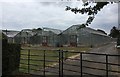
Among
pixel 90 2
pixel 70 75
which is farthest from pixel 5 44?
pixel 90 2

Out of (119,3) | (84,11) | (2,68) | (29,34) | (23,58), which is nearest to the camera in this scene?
(119,3)

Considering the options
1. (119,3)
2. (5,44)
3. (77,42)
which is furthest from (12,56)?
(77,42)

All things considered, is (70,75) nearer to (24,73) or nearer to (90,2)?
(24,73)

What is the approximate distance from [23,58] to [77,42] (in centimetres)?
428

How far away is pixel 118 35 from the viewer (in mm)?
6996

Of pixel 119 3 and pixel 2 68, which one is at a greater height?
pixel 119 3

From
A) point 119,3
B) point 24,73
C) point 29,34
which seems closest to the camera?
point 119,3

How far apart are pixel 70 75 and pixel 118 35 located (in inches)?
76.6

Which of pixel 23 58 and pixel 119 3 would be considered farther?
pixel 23 58

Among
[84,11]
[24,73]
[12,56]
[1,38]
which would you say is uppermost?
[84,11]

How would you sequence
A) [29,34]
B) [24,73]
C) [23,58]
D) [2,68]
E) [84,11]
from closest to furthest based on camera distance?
1. [84,11]
2. [2,68]
3. [24,73]
4. [23,58]
5. [29,34]

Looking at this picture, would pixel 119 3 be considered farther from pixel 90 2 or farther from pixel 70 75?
pixel 70 75

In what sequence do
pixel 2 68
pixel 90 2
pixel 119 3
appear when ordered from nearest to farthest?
pixel 119 3 → pixel 90 2 → pixel 2 68

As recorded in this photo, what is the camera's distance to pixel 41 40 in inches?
594
